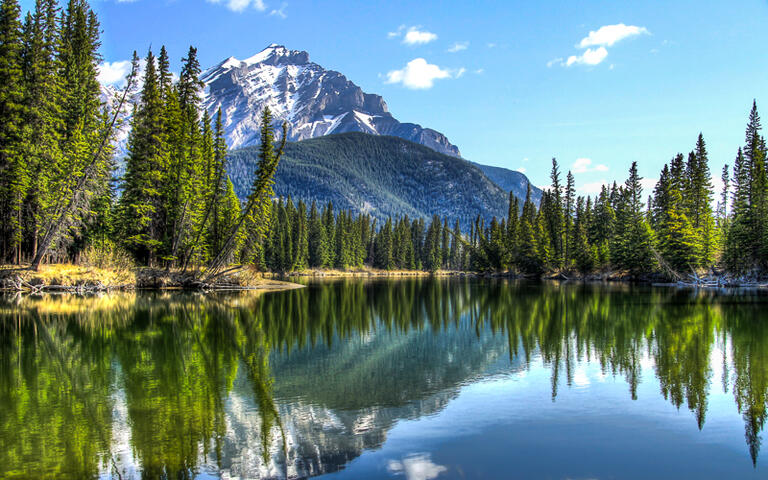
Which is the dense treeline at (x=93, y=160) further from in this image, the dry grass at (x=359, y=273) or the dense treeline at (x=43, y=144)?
the dry grass at (x=359, y=273)

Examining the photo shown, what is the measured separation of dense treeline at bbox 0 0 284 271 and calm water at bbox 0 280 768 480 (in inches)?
749

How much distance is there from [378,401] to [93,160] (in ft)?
119

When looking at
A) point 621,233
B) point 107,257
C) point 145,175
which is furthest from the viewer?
point 621,233

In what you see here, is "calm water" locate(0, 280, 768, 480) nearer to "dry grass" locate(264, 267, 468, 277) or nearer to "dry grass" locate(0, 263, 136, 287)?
"dry grass" locate(0, 263, 136, 287)

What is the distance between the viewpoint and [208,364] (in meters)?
13.8

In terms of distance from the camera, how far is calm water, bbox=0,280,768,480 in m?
7.39

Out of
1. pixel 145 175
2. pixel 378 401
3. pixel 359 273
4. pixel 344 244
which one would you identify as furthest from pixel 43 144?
pixel 359 273

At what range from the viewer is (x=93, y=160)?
38500 millimetres

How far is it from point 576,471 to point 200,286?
135 ft

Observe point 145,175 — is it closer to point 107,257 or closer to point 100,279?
point 107,257

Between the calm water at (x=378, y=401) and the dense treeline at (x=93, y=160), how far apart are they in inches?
749

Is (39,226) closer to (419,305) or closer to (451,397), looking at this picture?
(419,305)

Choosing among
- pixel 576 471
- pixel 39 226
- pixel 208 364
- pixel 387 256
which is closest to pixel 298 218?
pixel 387 256

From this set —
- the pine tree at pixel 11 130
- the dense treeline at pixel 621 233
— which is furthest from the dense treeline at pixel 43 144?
the dense treeline at pixel 621 233
